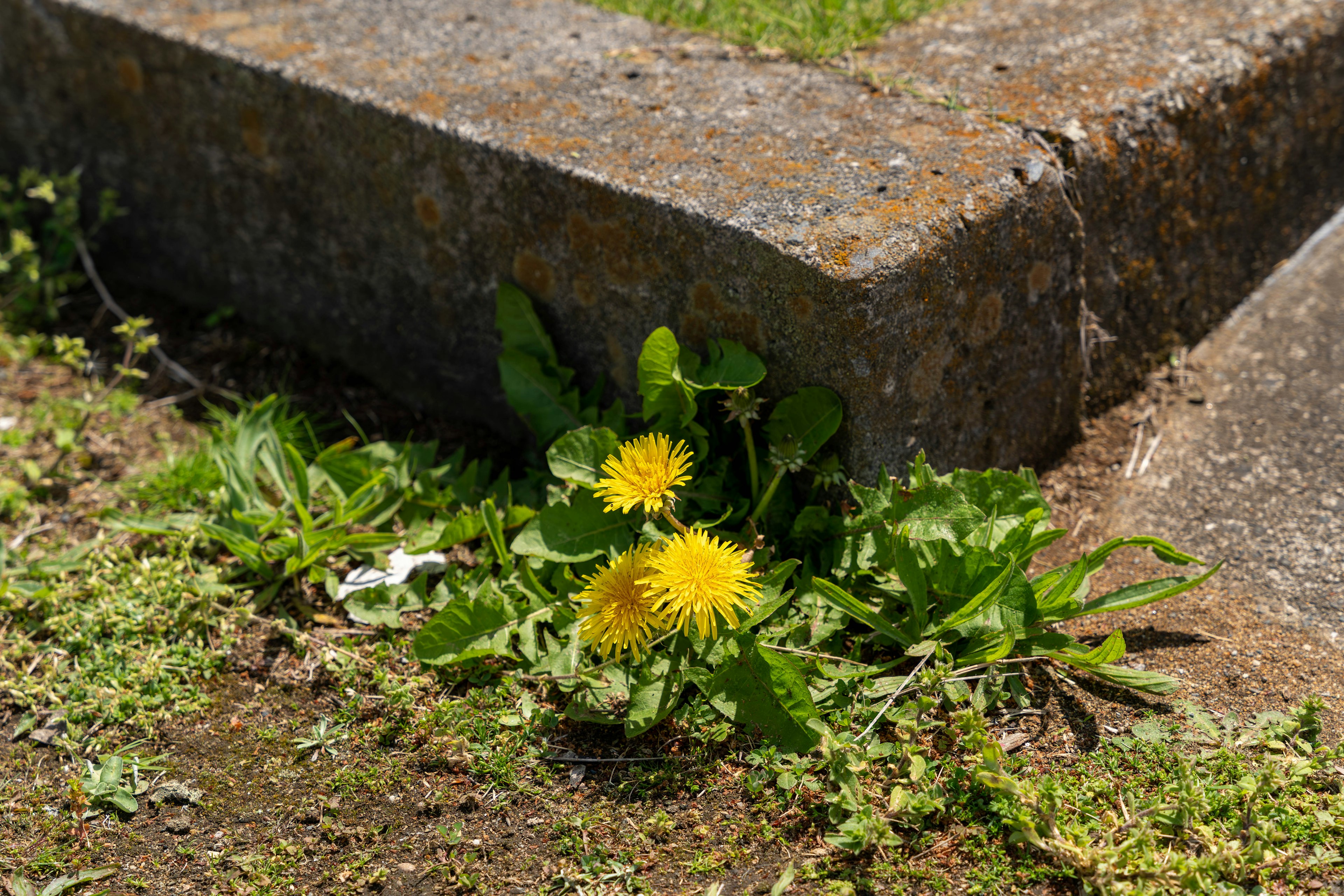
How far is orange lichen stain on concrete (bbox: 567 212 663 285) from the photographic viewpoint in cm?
217

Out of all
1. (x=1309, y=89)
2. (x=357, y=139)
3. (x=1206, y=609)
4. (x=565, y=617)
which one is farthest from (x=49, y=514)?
(x=1309, y=89)

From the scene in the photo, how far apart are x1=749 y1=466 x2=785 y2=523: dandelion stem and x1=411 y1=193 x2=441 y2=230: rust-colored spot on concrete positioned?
1.11 metres

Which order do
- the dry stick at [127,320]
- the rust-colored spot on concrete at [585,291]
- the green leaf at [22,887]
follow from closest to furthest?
the green leaf at [22,887] < the rust-colored spot on concrete at [585,291] < the dry stick at [127,320]

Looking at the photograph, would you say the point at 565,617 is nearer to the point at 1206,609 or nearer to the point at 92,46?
the point at 1206,609

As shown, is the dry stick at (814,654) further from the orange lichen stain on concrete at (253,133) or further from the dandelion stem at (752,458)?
the orange lichen stain on concrete at (253,133)

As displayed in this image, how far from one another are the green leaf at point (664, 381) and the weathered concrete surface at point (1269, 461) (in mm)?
1037

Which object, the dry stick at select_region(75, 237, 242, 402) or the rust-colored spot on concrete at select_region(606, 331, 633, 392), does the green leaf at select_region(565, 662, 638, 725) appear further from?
the dry stick at select_region(75, 237, 242, 402)

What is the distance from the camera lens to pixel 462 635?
6.50 ft

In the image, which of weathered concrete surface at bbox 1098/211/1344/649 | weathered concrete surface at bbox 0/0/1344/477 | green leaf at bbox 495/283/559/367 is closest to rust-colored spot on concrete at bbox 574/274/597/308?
weathered concrete surface at bbox 0/0/1344/477

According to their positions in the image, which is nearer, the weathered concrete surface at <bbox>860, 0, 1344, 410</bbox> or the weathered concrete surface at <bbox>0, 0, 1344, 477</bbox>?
the weathered concrete surface at <bbox>0, 0, 1344, 477</bbox>

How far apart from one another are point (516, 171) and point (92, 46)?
1664mm

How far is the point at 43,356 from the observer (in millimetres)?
3080

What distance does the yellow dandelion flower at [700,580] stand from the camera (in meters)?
1.68

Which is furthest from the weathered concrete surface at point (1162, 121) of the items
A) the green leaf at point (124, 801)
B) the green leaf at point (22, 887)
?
the green leaf at point (22, 887)
